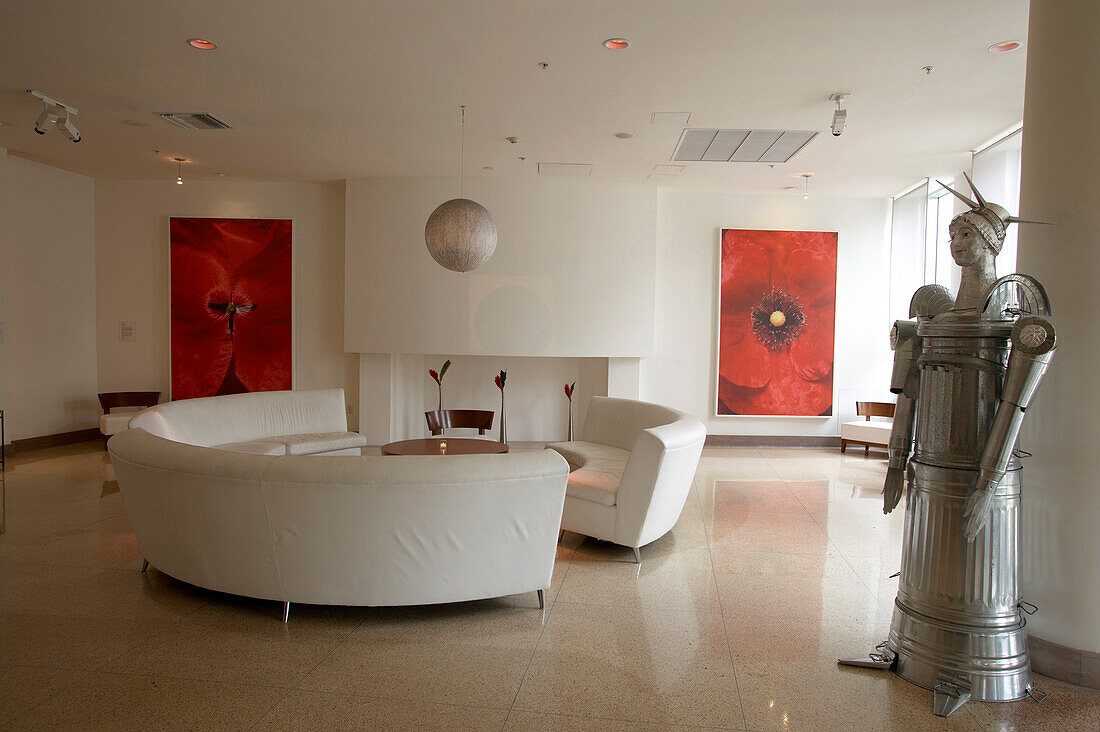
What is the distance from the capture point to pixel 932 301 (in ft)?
10.5

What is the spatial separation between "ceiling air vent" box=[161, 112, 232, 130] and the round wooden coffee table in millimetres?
3227

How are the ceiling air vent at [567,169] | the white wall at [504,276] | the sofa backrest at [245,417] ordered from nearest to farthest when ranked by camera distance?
the sofa backrest at [245,417]
the ceiling air vent at [567,169]
the white wall at [504,276]

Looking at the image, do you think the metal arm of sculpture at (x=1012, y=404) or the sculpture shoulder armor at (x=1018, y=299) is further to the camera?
the sculpture shoulder armor at (x=1018, y=299)

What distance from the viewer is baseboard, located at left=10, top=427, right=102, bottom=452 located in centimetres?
763

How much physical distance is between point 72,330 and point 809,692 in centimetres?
891

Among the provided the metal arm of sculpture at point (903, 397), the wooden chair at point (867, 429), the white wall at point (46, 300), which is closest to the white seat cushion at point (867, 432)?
the wooden chair at point (867, 429)

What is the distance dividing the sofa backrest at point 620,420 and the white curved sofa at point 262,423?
7.51 feet

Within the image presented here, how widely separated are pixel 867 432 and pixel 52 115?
8.45m

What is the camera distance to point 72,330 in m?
8.34

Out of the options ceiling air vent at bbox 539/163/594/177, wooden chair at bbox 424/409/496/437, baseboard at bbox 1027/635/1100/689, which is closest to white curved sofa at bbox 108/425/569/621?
baseboard at bbox 1027/635/1100/689

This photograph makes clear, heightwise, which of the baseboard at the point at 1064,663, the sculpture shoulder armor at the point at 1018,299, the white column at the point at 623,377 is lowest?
the baseboard at the point at 1064,663

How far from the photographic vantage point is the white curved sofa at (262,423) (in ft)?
18.0

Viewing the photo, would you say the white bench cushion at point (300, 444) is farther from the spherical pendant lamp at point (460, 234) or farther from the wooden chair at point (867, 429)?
the wooden chair at point (867, 429)

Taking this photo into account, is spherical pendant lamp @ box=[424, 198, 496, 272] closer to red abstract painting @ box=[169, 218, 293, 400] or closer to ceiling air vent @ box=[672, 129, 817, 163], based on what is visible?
ceiling air vent @ box=[672, 129, 817, 163]
